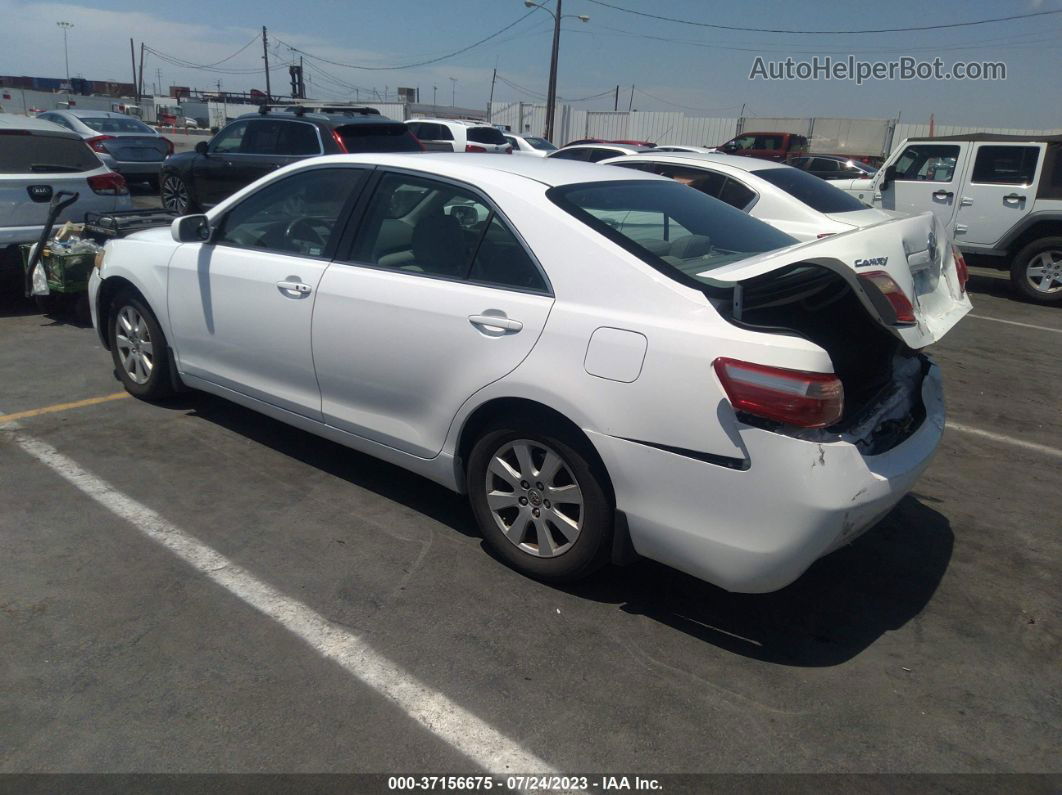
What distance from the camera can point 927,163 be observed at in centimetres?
1132

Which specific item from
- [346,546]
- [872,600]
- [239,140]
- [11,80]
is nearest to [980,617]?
[872,600]

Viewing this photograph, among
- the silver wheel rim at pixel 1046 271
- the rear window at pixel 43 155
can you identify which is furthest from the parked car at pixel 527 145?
the rear window at pixel 43 155

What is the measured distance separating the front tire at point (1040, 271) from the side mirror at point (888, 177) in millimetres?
2034

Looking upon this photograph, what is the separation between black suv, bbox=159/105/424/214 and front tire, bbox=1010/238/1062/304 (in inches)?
321

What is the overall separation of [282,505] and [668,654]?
2.02 m

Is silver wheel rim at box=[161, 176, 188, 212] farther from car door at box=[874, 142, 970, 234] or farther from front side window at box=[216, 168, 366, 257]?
car door at box=[874, 142, 970, 234]

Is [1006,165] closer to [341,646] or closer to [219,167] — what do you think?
[219,167]

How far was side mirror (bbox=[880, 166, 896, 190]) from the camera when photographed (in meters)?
11.8

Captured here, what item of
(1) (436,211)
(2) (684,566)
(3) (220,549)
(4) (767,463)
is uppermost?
(1) (436,211)

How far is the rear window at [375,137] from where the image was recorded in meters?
10.2

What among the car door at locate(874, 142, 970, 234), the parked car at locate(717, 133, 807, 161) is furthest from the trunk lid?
the parked car at locate(717, 133, 807, 161)

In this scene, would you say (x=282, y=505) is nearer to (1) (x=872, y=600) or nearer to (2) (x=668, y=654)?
(2) (x=668, y=654)

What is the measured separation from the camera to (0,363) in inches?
235

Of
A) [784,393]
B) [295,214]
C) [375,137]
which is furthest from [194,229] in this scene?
[375,137]
